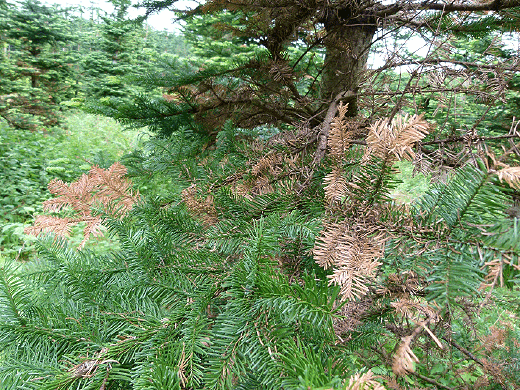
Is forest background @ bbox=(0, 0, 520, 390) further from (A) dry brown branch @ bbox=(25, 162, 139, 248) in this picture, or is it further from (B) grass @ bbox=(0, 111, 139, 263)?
(B) grass @ bbox=(0, 111, 139, 263)

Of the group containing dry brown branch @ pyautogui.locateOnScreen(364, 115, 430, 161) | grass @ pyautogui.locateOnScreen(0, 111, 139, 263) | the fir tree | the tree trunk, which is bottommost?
grass @ pyautogui.locateOnScreen(0, 111, 139, 263)

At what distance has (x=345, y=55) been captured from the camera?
5.65 ft

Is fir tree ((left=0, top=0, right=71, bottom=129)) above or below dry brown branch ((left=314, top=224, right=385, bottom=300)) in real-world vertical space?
below

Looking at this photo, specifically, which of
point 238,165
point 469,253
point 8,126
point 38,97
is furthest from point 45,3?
point 469,253

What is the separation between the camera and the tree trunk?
157 cm

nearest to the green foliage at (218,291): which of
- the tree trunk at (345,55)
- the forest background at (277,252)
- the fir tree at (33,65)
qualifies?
the forest background at (277,252)

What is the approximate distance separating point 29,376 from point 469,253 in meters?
0.90

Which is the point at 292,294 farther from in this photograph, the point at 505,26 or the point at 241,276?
the point at 505,26

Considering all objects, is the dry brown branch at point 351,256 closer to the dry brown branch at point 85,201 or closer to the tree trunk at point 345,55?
the dry brown branch at point 85,201

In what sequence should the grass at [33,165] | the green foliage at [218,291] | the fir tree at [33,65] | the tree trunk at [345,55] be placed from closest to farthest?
the green foliage at [218,291]
the tree trunk at [345,55]
the grass at [33,165]
the fir tree at [33,65]

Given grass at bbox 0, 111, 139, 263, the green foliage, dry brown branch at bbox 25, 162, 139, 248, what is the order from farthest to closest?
grass at bbox 0, 111, 139, 263 → dry brown branch at bbox 25, 162, 139, 248 → the green foliage

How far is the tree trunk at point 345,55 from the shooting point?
157 cm

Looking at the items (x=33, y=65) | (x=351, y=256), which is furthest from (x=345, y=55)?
(x=33, y=65)

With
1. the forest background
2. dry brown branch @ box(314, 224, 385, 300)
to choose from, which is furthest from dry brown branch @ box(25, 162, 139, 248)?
dry brown branch @ box(314, 224, 385, 300)
